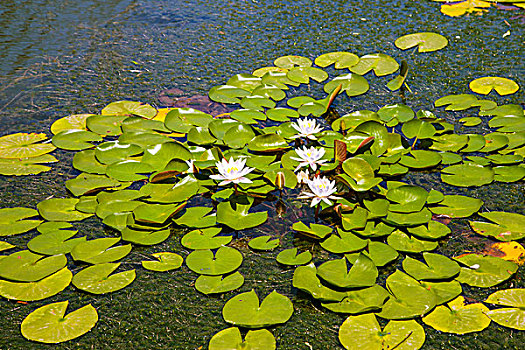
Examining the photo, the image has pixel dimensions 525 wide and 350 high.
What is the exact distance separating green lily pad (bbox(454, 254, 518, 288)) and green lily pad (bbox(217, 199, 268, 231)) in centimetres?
63

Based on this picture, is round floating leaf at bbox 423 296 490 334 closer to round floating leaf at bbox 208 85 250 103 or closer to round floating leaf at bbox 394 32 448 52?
round floating leaf at bbox 208 85 250 103

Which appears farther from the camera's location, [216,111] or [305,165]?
[216,111]

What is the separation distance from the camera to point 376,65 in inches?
92.4

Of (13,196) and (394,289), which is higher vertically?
(13,196)

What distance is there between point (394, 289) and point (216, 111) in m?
1.17

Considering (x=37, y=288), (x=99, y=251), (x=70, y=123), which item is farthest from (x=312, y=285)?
(x=70, y=123)

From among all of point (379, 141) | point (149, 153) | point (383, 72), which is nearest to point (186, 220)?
point (149, 153)

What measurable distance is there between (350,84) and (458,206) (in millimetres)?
861

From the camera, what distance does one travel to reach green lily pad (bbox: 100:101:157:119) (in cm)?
206

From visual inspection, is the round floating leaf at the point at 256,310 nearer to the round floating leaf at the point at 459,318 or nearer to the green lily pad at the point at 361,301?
the green lily pad at the point at 361,301

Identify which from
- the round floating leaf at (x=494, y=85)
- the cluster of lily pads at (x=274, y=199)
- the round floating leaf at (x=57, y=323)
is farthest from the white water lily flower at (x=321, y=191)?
the round floating leaf at (x=494, y=85)

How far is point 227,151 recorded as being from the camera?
182 centimetres

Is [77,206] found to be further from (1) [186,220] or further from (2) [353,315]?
(2) [353,315]

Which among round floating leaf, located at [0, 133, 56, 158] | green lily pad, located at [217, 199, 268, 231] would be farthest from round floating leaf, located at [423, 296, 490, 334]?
round floating leaf, located at [0, 133, 56, 158]
